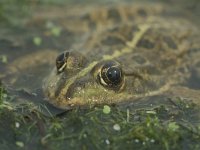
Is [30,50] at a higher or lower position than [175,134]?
higher

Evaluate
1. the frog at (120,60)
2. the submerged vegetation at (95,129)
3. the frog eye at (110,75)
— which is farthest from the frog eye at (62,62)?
the submerged vegetation at (95,129)

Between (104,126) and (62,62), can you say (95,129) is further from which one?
(62,62)

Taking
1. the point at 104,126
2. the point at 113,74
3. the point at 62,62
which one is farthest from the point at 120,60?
the point at 104,126

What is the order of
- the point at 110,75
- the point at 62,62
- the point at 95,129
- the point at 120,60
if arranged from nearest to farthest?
the point at 95,129
the point at 110,75
the point at 62,62
the point at 120,60

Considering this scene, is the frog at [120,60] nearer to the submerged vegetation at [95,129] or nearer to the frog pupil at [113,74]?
the frog pupil at [113,74]

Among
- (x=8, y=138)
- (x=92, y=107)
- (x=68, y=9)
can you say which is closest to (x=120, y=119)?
(x=92, y=107)

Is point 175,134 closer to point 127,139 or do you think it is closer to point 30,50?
point 127,139
